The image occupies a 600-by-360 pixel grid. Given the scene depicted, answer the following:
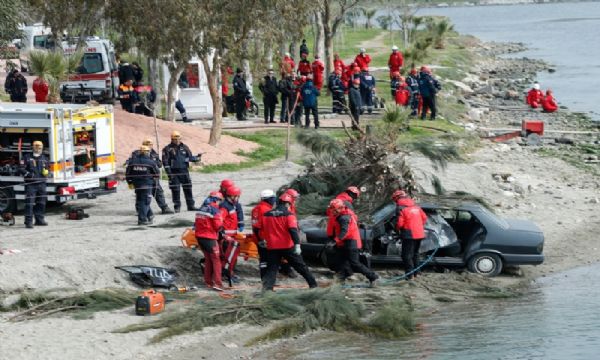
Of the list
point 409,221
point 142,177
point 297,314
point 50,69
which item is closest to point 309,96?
point 50,69

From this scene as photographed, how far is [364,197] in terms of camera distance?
20500 millimetres

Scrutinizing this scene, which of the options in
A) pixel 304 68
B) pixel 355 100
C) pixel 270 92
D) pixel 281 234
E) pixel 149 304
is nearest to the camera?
pixel 149 304

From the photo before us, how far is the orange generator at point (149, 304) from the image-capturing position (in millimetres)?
15891

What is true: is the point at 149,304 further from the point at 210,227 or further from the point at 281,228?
the point at 281,228

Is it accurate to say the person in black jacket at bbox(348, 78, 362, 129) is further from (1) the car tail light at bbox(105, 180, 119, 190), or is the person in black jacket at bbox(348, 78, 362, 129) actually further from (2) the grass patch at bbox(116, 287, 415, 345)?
(2) the grass patch at bbox(116, 287, 415, 345)

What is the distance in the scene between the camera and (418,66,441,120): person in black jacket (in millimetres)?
35750

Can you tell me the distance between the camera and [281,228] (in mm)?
17031

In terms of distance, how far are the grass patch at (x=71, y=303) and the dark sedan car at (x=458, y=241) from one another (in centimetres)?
386

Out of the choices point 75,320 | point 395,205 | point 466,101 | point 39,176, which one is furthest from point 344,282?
point 466,101

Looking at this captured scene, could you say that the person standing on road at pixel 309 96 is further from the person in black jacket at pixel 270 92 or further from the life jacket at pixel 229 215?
the life jacket at pixel 229 215

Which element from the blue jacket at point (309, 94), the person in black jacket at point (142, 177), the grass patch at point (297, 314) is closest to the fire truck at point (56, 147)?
the person in black jacket at point (142, 177)

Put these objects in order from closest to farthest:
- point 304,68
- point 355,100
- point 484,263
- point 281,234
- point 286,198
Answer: point 281,234
point 286,198
point 484,263
point 355,100
point 304,68

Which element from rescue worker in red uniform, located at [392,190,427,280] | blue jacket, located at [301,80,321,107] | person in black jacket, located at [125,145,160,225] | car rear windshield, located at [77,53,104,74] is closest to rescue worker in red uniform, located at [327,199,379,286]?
rescue worker in red uniform, located at [392,190,427,280]

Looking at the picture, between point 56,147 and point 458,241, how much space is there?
789cm
